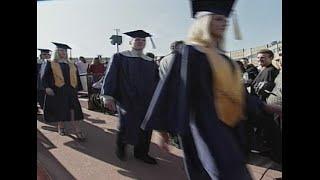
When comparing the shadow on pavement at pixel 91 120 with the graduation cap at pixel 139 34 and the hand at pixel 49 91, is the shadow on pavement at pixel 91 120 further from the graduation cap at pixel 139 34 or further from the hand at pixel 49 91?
the graduation cap at pixel 139 34

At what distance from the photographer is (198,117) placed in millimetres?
1915

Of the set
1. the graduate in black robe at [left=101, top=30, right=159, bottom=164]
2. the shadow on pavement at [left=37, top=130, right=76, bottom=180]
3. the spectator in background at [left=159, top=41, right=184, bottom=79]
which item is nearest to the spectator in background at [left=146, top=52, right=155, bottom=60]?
the graduate in black robe at [left=101, top=30, right=159, bottom=164]

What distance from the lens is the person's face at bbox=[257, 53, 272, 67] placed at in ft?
6.35

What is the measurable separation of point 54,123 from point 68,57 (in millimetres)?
530

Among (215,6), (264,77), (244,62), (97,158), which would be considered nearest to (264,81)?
(264,77)

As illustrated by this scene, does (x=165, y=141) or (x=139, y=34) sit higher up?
(x=139, y=34)

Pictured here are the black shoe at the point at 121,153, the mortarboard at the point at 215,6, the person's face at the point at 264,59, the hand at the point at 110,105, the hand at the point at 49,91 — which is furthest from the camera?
the hand at the point at 49,91

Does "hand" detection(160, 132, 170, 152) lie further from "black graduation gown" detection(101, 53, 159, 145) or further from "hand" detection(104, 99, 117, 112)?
"hand" detection(104, 99, 117, 112)

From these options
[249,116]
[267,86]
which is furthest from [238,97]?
[267,86]

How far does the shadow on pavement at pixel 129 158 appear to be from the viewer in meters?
2.19

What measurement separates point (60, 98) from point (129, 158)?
78 centimetres

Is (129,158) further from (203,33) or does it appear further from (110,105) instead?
(203,33)

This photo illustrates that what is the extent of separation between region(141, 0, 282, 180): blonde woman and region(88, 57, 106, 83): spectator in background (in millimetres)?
695

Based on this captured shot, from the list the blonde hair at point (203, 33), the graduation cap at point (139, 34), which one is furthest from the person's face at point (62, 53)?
the blonde hair at point (203, 33)
